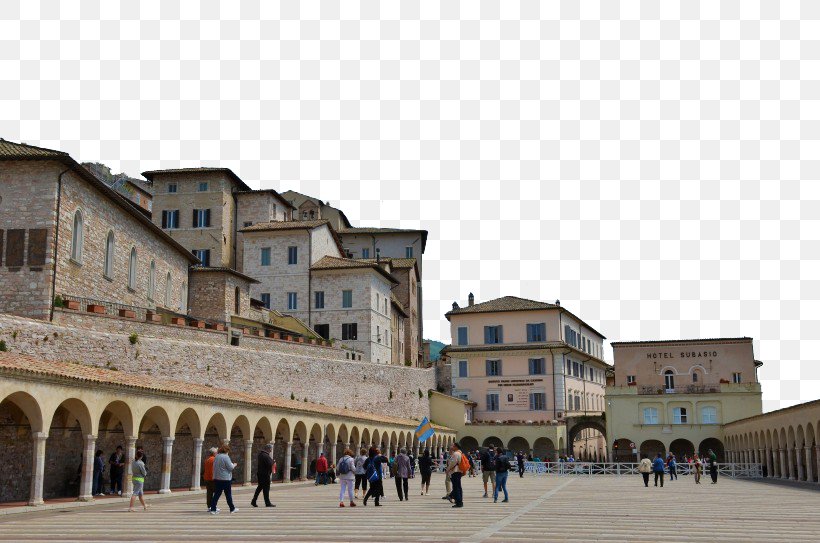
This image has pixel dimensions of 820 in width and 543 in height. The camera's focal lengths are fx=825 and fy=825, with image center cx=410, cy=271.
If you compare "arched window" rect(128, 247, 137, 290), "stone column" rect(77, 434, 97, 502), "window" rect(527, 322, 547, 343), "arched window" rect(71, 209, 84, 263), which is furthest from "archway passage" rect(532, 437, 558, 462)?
"stone column" rect(77, 434, 97, 502)

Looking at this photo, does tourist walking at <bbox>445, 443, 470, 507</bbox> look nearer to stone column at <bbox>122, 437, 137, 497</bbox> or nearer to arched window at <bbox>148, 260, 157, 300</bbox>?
stone column at <bbox>122, 437, 137, 497</bbox>

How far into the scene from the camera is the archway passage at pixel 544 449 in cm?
6353

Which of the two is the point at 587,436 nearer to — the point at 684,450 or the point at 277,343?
the point at 684,450

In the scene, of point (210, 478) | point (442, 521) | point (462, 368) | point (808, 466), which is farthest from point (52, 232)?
point (462, 368)

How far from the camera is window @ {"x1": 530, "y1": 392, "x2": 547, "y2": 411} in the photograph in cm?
6650

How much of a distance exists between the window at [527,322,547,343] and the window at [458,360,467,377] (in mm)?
5691

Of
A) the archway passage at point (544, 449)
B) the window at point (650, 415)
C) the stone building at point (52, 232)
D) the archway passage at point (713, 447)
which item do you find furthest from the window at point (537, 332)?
the stone building at point (52, 232)

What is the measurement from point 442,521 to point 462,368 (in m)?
52.5

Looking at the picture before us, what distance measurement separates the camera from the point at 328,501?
23359 mm

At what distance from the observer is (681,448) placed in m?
63.6

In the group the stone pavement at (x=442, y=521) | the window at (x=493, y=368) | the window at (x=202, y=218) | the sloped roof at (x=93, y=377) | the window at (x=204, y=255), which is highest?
the window at (x=202, y=218)

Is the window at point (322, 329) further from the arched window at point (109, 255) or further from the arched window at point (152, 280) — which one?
the arched window at point (109, 255)

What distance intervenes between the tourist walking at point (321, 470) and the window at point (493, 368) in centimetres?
3550

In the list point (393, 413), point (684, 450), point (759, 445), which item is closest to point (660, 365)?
point (684, 450)
